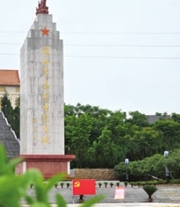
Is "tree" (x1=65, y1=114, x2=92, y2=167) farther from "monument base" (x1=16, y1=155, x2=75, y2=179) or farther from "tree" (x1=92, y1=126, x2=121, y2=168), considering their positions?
"monument base" (x1=16, y1=155, x2=75, y2=179)

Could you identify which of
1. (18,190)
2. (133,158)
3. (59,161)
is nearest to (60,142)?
(59,161)

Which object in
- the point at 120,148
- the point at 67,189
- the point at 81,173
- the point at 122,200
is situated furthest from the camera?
the point at 120,148

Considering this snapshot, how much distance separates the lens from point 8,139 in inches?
1531

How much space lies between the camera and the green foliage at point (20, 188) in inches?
27.8

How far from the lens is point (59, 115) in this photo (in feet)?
86.8

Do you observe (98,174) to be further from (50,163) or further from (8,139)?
(8,139)

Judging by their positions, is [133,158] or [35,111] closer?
[35,111]

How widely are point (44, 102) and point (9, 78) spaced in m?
37.6

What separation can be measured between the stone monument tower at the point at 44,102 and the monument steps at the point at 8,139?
9245mm

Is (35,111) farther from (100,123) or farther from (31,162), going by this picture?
(100,123)

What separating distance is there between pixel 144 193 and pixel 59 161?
5.46 m

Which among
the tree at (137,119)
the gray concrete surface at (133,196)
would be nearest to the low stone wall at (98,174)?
the gray concrete surface at (133,196)

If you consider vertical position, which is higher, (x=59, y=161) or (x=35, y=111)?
(x=35, y=111)

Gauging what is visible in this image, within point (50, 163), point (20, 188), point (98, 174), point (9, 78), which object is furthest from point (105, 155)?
point (20, 188)
